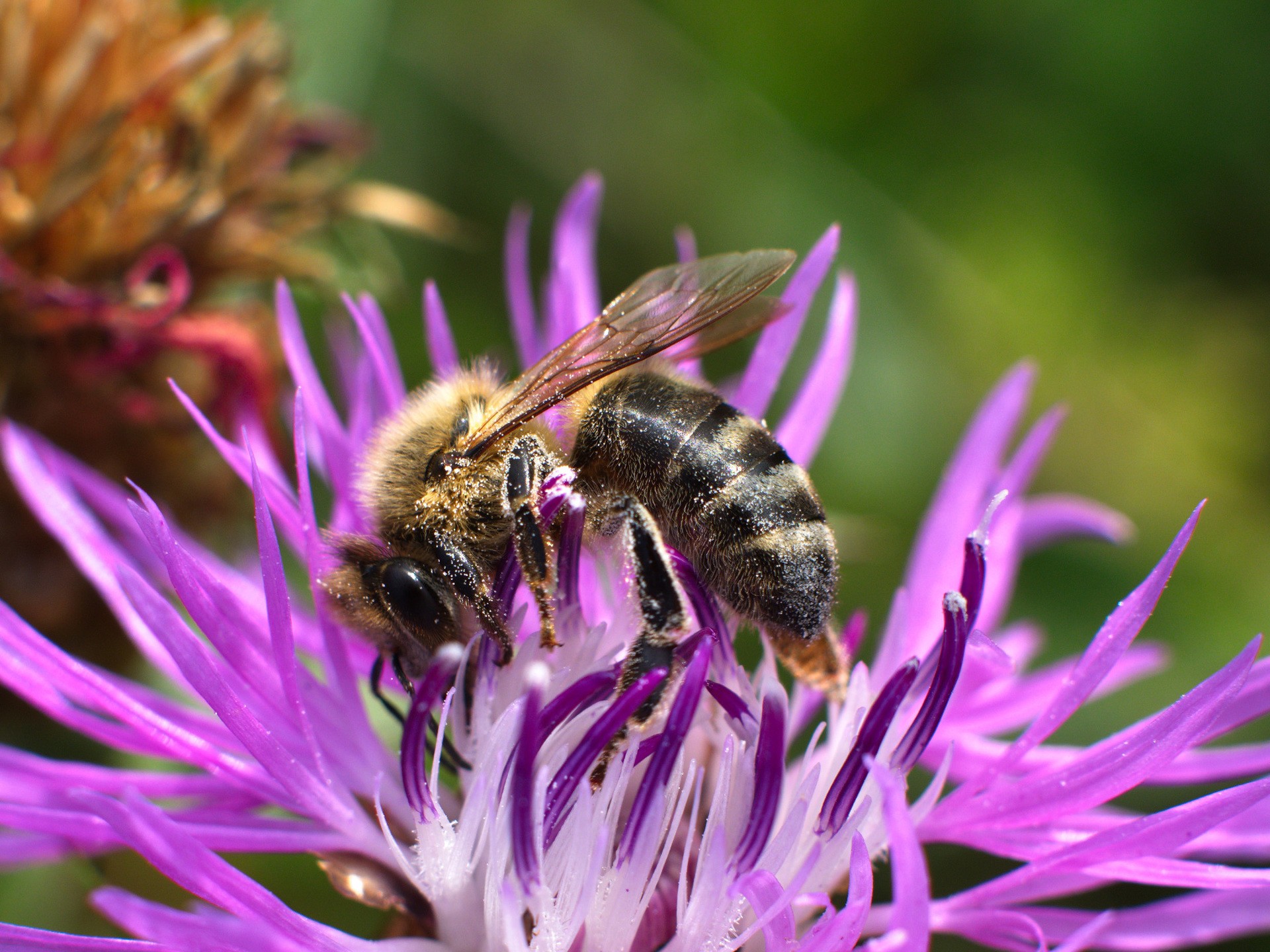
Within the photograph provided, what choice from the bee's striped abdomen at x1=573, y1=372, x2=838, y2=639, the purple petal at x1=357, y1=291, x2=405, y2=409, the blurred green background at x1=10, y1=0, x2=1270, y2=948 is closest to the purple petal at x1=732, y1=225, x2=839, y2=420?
the bee's striped abdomen at x1=573, y1=372, x2=838, y2=639

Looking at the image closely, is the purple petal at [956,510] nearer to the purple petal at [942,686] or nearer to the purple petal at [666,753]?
the purple petal at [942,686]

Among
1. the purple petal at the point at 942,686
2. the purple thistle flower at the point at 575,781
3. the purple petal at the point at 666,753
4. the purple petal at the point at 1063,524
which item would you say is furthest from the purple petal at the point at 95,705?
the purple petal at the point at 1063,524

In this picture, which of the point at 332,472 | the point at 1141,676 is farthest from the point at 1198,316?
the point at 332,472

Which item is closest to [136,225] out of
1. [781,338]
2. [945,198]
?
[781,338]

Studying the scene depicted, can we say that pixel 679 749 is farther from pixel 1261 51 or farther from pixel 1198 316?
pixel 1261 51

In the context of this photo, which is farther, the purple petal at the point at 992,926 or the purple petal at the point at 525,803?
the purple petal at the point at 992,926

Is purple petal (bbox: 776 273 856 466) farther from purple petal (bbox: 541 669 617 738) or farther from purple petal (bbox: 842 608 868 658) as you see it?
purple petal (bbox: 541 669 617 738)
